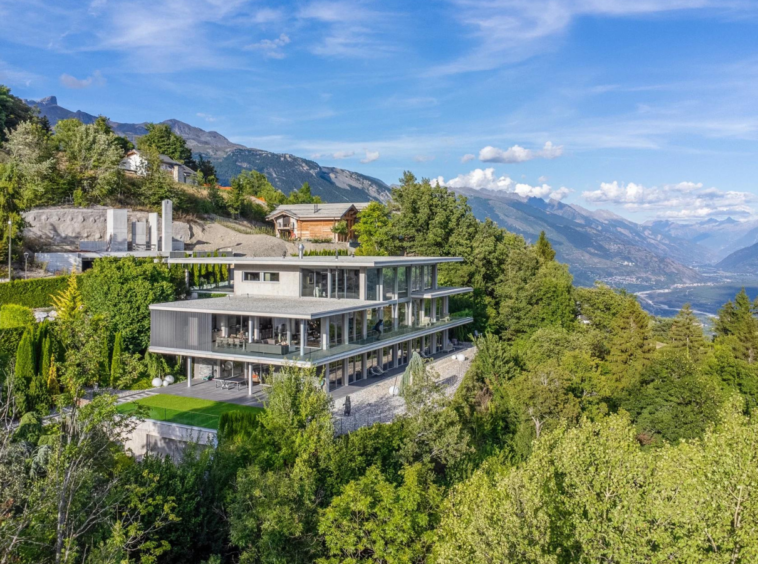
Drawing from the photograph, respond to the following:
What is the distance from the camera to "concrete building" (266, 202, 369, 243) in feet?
202

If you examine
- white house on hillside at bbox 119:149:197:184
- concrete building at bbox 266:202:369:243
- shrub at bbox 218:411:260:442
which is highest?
white house on hillside at bbox 119:149:197:184

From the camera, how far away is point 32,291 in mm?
29578

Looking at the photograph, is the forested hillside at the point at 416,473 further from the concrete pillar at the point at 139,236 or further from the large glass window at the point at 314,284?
the concrete pillar at the point at 139,236

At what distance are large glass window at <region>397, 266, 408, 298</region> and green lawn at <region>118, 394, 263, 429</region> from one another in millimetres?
11817

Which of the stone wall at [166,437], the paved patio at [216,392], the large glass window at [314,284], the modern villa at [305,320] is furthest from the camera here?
the large glass window at [314,284]

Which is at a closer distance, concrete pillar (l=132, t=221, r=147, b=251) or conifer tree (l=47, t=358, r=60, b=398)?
conifer tree (l=47, t=358, r=60, b=398)

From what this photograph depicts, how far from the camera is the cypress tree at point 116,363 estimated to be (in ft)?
83.5

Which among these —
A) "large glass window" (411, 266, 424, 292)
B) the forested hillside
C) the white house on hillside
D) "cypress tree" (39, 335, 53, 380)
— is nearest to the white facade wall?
the forested hillside

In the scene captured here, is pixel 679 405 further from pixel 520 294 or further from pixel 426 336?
pixel 520 294

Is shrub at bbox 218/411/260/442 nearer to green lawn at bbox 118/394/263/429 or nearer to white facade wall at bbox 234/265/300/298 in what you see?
green lawn at bbox 118/394/263/429

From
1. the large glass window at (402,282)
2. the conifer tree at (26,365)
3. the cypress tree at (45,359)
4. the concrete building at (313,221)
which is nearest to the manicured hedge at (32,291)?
the conifer tree at (26,365)

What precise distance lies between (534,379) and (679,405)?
7037mm

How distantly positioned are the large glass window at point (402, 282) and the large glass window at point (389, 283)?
1.82 ft

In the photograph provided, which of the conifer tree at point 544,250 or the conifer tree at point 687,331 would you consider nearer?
the conifer tree at point 687,331
